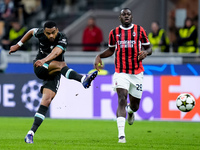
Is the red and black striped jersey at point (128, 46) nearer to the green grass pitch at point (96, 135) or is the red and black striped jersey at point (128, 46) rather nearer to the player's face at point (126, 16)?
the player's face at point (126, 16)

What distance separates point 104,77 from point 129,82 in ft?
20.0

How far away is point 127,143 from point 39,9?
15.4m

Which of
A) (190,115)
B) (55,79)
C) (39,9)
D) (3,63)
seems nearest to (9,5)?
(39,9)

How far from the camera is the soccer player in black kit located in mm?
10102

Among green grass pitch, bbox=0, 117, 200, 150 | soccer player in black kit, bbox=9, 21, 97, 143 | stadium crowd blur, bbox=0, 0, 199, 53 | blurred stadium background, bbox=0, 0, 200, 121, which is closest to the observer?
green grass pitch, bbox=0, 117, 200, 150

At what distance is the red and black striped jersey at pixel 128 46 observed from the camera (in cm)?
1070

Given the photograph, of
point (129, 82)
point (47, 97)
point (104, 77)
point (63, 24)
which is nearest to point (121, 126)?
point (129, 82)

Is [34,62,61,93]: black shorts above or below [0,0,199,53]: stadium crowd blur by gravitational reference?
below

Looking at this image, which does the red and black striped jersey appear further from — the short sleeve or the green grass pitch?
the green grass pitch

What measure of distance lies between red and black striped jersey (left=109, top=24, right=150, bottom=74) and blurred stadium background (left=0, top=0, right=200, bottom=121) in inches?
232

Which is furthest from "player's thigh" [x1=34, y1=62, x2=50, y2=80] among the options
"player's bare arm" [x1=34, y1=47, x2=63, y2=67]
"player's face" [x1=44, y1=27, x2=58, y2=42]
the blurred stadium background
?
the blurred stadium background

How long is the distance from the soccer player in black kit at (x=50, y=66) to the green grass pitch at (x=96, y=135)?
746mm

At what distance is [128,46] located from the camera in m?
10.7

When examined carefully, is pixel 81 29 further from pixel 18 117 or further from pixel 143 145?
pixel 143 145
